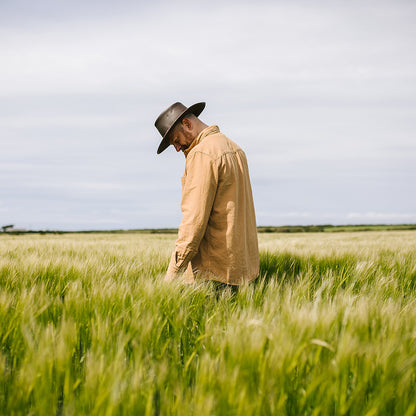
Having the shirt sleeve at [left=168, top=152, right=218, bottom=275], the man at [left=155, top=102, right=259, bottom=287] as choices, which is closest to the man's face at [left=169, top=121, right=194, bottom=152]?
the man at [left=155, top=102, right=259, bottom=287]

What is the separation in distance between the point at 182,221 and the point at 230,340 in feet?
5.43

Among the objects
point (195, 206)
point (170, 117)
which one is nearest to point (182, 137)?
point (170, 117)

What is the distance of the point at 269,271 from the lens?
433cm

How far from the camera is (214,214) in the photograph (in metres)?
3.15

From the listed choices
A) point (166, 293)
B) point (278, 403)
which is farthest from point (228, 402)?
point (166, 293)

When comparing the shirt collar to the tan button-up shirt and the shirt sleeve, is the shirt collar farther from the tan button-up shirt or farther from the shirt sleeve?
the shirt sleeve

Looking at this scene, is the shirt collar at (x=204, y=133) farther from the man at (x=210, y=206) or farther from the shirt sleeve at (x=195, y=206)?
the shirt sleeve at (x=195, y=206)

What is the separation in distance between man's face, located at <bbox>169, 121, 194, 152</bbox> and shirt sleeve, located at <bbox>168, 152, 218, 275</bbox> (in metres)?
0.36

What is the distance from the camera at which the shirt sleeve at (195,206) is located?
2895 mm

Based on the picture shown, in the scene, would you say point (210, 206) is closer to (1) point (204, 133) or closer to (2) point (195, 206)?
(2) point (195, 206)

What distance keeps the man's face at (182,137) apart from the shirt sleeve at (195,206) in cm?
36

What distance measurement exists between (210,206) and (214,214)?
217mm

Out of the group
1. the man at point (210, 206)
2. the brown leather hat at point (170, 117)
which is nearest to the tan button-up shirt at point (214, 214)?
the man at point (210, 206)

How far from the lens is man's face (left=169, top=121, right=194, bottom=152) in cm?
333
